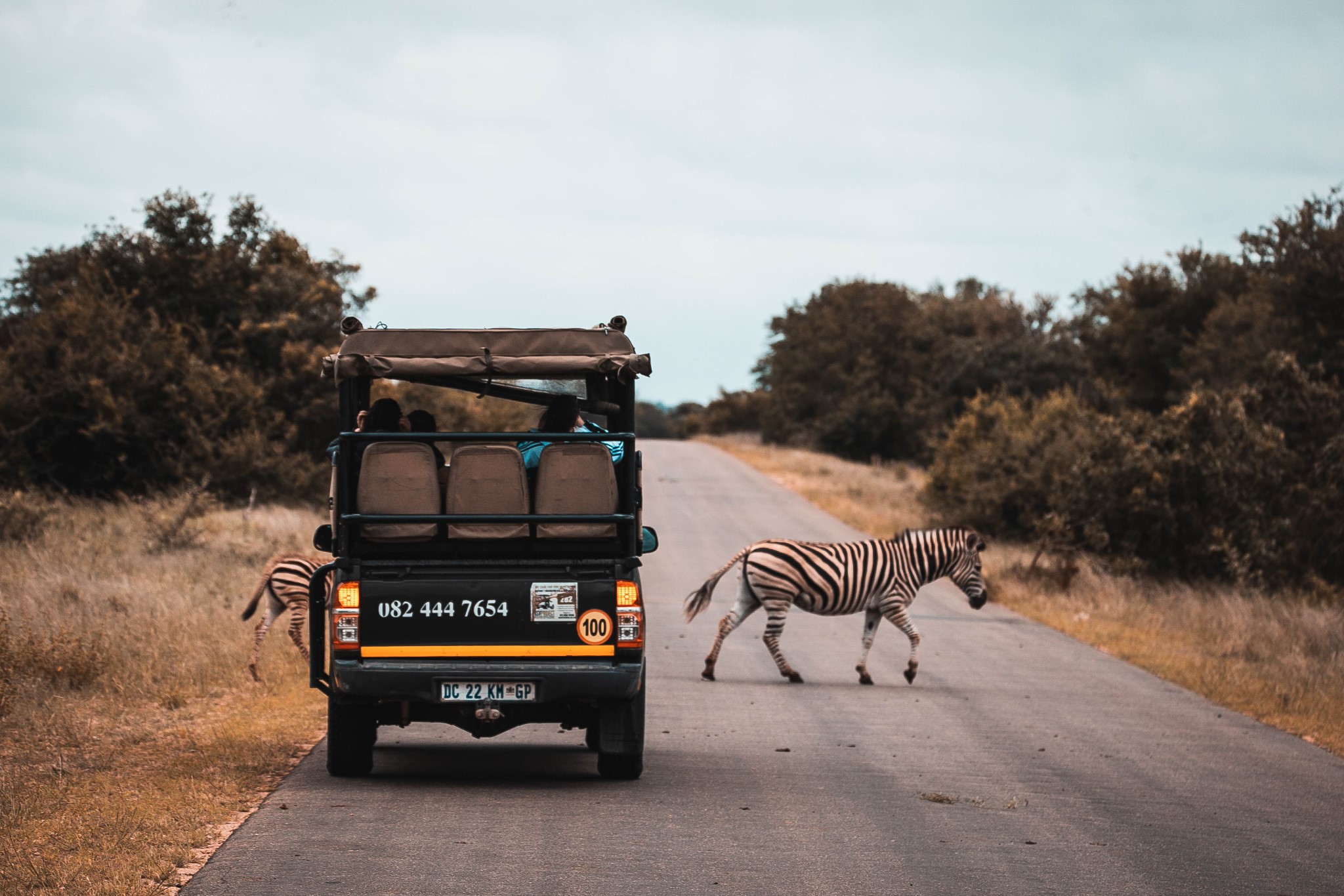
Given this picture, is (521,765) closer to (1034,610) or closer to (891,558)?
(891,558)

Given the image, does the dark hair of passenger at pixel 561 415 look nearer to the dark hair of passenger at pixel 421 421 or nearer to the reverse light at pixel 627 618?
the dark hair of passenger at pixel 421 421

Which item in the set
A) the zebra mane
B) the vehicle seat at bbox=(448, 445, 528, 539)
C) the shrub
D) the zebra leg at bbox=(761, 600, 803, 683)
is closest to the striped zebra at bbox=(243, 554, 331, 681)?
the zebra leg at bbox=(761, 600, 803, 683)

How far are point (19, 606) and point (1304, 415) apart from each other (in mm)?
23248

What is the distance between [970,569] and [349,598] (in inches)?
385

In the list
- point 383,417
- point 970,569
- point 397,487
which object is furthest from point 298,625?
point 970,569

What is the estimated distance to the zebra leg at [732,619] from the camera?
14430 mm

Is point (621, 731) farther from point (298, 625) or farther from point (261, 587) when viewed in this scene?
point (298, 625)

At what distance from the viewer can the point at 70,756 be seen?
368 inches

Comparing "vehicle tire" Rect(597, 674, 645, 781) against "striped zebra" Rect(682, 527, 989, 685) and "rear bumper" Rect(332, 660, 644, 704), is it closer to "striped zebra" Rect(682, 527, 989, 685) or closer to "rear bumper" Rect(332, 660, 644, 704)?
"rear bumper" Rect(332, 660, 644, 704)

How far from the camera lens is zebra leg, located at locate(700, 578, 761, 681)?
568 inches

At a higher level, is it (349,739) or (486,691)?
(486,691)

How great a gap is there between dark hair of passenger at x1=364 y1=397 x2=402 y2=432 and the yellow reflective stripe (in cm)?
142

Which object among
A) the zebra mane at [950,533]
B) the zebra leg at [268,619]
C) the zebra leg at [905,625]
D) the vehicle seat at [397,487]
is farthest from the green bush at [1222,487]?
the vehicle seat at [397,487]

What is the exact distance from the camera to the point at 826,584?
49.6 feet
